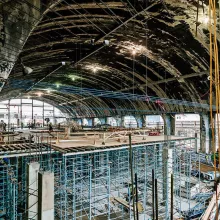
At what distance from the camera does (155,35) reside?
12.1 metres

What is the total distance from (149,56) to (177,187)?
1068 cm

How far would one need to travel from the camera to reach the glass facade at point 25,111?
3812cm

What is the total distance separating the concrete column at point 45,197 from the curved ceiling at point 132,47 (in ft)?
19.3

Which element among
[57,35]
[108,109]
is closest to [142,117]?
[108,109]

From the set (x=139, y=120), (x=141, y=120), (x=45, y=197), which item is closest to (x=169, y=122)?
(x=141, y=120)

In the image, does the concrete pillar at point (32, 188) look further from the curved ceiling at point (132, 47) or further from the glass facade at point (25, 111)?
the glass facade at point (25, 111)

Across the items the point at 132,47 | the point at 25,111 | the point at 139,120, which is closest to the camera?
the point at 132,47

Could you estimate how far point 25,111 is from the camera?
134 feet

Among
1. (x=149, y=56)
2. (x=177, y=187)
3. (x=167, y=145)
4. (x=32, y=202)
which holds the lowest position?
(x=177, y=187)

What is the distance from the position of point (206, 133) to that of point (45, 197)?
16.1 meters

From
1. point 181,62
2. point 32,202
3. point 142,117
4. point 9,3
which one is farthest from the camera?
point 142,117

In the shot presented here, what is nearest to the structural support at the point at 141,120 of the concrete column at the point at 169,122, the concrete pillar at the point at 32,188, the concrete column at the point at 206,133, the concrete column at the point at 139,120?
the concrete column at the point at 139,120

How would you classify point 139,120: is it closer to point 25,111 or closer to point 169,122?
point 169,122

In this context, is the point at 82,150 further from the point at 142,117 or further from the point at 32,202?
the point at 142,117
